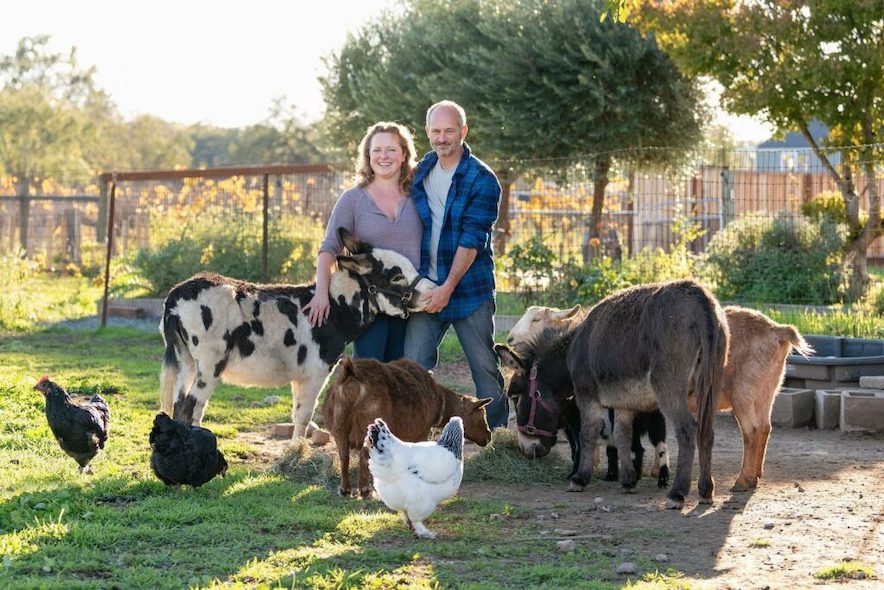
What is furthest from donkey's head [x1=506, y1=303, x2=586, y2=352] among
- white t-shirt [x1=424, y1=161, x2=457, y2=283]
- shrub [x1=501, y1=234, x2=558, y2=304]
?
shrub [x1=501, y1=234, x2=558, y2=304]

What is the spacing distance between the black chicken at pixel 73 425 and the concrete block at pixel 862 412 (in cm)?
600

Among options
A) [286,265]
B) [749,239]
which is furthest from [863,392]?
[286,265]

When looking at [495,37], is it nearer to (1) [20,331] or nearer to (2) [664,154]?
(2) [664,154]

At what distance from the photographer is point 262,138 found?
58.7m

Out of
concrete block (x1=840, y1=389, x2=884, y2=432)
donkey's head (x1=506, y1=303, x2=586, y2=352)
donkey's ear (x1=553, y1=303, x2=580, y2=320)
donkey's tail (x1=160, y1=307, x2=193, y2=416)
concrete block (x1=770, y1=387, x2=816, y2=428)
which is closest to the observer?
donkey's tail (x1=160, y1=307, x2=193, y2=416)

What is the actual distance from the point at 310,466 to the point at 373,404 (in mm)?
1079

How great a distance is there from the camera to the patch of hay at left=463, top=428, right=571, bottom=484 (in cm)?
782

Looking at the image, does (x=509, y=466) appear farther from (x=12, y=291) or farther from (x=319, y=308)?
(x=12, y=291)

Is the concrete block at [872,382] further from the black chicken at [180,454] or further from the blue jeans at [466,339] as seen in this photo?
the black chicken at [180,454]

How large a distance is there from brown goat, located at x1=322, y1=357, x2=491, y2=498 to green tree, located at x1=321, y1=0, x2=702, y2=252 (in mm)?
11964

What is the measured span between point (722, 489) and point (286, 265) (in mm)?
11314

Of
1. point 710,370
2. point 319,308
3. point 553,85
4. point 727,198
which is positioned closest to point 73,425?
point 319,308

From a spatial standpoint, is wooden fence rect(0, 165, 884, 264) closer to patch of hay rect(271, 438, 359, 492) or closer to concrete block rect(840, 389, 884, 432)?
concrete block rect(840, 389, 884, 432)

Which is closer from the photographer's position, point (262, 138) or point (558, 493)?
point (558, 493)
